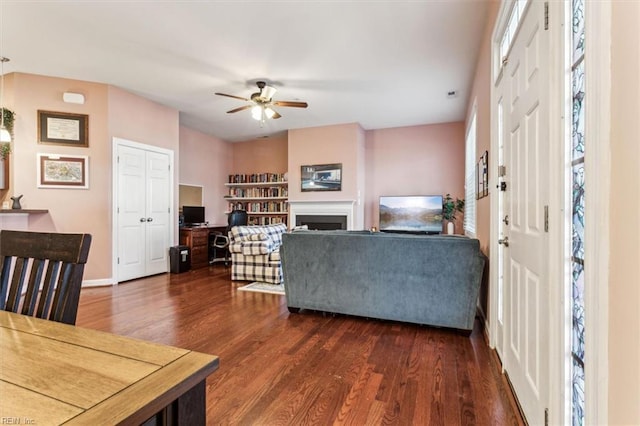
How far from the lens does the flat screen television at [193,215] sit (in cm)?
593

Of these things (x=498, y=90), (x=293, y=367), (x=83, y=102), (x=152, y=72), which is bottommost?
(x=293, y=367)

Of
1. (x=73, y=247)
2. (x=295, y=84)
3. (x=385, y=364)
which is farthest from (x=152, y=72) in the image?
(x=385, y=364)

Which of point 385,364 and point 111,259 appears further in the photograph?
point 111,259

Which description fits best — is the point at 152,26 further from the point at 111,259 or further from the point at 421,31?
the point at 111,259

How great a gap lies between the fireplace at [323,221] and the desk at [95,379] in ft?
17.4

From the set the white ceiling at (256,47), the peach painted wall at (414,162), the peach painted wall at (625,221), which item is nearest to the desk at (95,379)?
the peach painted wall at (625,221)

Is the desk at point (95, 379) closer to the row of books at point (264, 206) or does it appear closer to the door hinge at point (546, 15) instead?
the door hinge at point (546, 15)

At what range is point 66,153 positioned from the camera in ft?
13.3

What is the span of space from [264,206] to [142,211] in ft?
9.45

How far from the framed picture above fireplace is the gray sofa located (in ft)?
10.1

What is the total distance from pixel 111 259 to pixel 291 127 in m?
3.95

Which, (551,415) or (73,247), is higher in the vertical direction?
(73,247)

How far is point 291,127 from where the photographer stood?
6.32m

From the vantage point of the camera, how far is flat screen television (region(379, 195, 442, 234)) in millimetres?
5836
